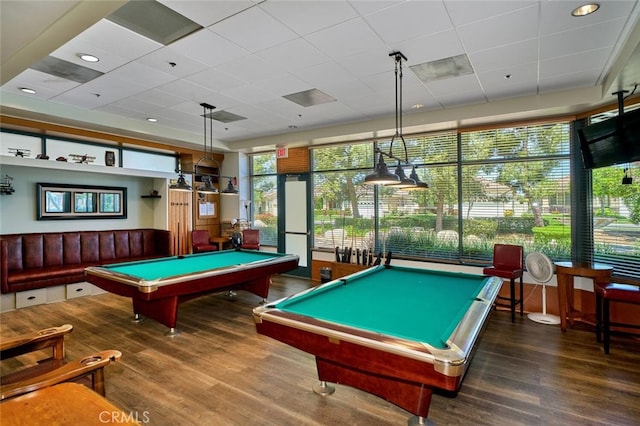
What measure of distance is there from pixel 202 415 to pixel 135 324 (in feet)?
7.84

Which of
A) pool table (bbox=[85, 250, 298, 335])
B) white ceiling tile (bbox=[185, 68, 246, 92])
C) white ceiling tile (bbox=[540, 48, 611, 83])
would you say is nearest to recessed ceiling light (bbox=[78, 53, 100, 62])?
white ceiling tile (bbox=[185, 68, 246, 92])

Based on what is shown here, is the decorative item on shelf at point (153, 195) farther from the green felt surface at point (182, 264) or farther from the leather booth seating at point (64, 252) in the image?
the green felt surface at point (182, 264)

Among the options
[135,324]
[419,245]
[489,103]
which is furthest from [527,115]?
[135,324]

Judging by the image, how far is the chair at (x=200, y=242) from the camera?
6.91m

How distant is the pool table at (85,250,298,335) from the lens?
3.57 metres

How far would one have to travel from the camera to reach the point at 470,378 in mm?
2951

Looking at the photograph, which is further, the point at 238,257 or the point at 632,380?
the point at 238,257

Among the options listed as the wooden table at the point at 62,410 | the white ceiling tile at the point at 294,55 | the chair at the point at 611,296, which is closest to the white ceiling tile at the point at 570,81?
the chair at the point at 611,296

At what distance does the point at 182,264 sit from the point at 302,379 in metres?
2.62

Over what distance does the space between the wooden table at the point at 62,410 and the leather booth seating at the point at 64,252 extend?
15.8ft

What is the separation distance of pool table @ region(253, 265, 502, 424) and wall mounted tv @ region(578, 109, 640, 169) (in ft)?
6.35

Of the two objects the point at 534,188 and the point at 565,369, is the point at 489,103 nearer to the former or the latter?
the point at 534,188

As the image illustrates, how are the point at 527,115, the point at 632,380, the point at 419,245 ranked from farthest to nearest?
the point at 419,245
the point at 527,115
the point at 632,380

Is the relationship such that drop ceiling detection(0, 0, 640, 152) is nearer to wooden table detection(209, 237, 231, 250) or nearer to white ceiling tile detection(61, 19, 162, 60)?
white ceiling tile detection(61, 19, 162, 60)
